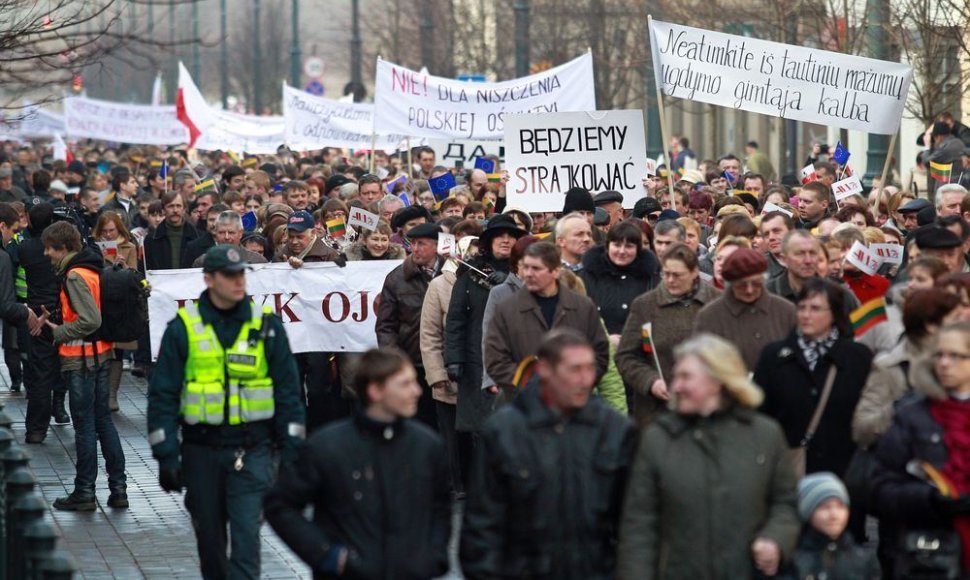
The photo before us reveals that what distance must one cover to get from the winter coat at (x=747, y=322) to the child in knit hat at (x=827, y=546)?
2.29 metres

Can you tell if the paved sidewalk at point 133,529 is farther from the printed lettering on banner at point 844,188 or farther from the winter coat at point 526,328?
the printed lettering on banner at point 844,188

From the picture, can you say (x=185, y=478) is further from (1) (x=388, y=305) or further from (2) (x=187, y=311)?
(1) (x=388, y=305)

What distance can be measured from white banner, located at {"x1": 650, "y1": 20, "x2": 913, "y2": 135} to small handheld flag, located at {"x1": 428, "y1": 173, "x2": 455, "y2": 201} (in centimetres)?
418

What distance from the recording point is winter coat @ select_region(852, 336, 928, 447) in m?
7.61

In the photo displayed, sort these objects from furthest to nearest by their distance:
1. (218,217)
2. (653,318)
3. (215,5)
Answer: (215,5), (218,217), (653,318)

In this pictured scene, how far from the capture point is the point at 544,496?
20.8 feet

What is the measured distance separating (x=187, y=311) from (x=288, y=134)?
18.8 meters

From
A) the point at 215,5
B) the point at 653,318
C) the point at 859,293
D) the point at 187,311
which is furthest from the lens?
the point at 215,5

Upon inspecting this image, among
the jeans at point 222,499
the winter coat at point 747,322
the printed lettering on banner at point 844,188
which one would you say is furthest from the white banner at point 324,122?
the jeans at point 222,499

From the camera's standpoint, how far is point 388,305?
11945 mm

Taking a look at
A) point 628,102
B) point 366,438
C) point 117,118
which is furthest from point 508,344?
point 628,102

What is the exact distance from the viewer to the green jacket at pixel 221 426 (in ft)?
27.0

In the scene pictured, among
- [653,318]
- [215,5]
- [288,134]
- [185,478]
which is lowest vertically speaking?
[185,478]

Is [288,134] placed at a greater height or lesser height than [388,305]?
greater
